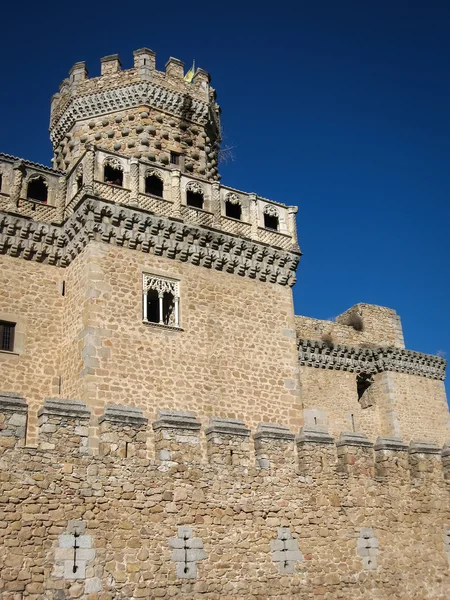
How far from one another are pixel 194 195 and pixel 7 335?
5490 millimetres

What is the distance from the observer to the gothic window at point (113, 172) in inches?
622

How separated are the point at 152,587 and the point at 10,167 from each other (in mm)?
10087

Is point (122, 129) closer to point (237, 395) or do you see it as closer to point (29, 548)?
point (237, 395)

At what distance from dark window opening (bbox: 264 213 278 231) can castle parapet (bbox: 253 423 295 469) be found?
7.64 metres

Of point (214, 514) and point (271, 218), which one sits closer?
point (214, 514)

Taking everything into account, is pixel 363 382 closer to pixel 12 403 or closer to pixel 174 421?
pixel 174 421

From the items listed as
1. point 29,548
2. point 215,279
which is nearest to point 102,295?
point 215,279

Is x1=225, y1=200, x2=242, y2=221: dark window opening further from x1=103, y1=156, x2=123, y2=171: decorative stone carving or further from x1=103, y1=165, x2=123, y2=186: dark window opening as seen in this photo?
x1=103, y1=156, x2=123, y2=171: decorative stone carving

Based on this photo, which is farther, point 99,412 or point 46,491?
point 99,412

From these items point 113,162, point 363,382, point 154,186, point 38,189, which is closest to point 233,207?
point 154,186

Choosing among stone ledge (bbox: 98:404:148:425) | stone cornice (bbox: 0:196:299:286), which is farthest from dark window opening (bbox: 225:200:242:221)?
stone ledge (bbox: 98:404:148:425)

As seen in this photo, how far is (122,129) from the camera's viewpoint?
59.1 ft

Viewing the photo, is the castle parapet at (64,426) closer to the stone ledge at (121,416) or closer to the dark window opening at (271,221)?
the stone ledge at (121,416)

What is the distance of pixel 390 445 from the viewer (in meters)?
12.3
